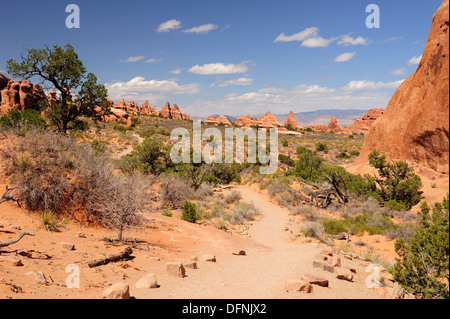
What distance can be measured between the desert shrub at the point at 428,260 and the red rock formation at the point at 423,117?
0.92 m

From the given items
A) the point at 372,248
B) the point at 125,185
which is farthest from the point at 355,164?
the point at 125,185

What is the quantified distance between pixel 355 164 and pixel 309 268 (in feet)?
52.3

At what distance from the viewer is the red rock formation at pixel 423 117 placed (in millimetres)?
2986

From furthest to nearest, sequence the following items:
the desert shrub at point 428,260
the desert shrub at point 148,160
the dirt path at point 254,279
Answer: the desert shrub at point 148,160
the dirt path at point 254,279
the desert shrub at point 428,260

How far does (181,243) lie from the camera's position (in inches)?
356

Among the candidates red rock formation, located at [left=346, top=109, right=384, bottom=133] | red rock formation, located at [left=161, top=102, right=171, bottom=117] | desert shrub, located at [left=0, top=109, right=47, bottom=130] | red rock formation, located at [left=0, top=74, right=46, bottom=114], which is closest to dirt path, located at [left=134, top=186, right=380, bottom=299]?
desert shrub, located at [left=0, top=109, right=47, bottom=130]

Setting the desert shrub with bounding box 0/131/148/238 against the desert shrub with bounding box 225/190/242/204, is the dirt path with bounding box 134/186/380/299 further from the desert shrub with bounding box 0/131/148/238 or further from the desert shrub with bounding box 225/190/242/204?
the desert shrub with bounding box 225/190/242/204

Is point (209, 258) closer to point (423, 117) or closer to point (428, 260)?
point (428, 260)

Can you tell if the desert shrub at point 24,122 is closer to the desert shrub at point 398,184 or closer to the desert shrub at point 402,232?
the desert shrub at point 402,232

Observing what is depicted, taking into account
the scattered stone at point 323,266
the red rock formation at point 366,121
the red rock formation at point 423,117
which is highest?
the red rock formation at point 366,121

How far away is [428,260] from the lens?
15.5 ft

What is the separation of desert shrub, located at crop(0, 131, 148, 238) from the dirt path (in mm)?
2587

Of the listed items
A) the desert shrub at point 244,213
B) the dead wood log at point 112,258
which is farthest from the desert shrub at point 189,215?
the dead wood log at point 112,258

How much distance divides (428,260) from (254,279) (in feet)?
10.5
